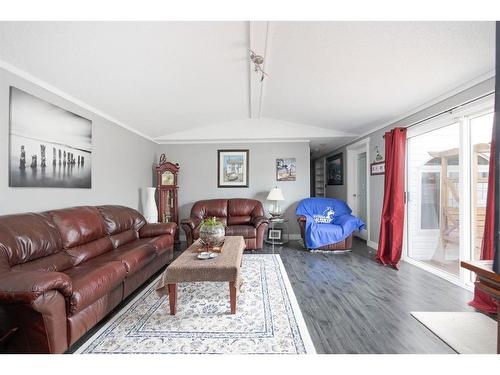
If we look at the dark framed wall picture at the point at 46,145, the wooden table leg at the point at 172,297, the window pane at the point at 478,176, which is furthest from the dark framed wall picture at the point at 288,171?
the dark framed wall picture at the point at 46,145

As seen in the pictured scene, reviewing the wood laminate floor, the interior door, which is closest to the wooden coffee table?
the wood laminate floor

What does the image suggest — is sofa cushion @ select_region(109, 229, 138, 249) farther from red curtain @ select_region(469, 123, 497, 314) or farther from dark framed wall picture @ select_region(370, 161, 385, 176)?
dark framed wall picture @ select_region(370, 161, 385, 176)

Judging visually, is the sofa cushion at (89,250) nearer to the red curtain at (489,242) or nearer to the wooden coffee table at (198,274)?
the wooden coffee table at (198,274)

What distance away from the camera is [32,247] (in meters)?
1.69

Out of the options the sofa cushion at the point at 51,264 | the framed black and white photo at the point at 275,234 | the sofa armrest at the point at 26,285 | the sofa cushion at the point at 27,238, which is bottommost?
the framed black and white photo at the point at 275,234

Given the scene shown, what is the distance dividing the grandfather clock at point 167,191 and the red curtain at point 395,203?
390 cm

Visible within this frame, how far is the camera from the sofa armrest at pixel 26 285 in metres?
1.16

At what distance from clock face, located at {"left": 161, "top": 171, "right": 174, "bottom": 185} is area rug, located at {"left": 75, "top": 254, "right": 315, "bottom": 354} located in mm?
2451

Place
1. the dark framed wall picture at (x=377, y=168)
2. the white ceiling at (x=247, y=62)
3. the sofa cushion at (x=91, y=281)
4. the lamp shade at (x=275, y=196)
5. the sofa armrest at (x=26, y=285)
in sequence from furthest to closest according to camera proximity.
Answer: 1. the lamp shade at (x=275, y=196)
2. the dark framed wall picture at (x=377, y=168)
3. the white ceiling at (x=247, y=62)
4. the sofa cushion at (x=91, y=281)
5. the sofa armrest at (x=26, y=285)

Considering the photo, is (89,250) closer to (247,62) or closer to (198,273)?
(198,273)

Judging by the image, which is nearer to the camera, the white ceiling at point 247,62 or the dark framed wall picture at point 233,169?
the white ceiling at point 247,62

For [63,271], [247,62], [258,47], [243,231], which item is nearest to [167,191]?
[243,231]

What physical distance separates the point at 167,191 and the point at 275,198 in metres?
2.32
